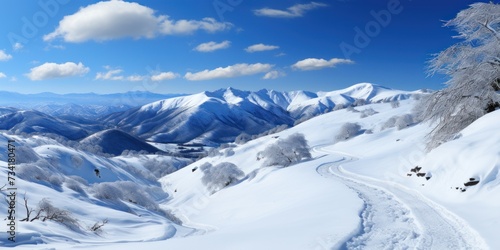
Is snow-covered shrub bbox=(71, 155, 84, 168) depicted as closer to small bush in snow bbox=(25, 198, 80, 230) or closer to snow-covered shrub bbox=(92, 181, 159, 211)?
snow-covered shrub bbox=(92, 181, 159, 211)

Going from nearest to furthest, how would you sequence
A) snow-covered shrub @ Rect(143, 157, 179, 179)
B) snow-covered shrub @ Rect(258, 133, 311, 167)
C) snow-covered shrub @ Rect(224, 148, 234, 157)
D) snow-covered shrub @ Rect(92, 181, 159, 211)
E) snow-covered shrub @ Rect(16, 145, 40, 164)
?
snow-covered shrub @ Rect(92, 181, 159, 211) < snow-covered shrub @ Rect(16, 145, 40, 164) < snow-covered shrub @ Rect(258, 133, 311, 167) < snow-covered shrub @ Rect(224, 148, 234, 157) < snow-covered shrub @ Rect(143, 157, 179, 179)

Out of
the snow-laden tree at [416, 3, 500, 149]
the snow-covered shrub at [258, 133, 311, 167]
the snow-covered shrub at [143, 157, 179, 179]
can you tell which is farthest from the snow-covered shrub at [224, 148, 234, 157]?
the snow-laden tree at [416, 3, 500, 149]

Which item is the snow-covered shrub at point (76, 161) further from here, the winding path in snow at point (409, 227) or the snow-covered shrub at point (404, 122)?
the winding path in snow at point (409, 227)

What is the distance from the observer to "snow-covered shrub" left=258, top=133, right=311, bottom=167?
7512 cm

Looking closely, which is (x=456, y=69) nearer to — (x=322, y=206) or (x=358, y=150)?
(x=322, y=206)

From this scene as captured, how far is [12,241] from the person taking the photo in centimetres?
1284

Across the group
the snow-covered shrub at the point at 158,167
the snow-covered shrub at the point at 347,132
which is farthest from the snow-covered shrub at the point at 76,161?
the snow-covered shrub at the point at 347,132

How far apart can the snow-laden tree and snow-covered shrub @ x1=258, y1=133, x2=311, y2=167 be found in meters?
47.5

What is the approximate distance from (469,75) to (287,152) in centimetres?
5162

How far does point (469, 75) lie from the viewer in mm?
26375

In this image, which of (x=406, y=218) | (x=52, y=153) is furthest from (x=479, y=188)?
(x=52, y=153)

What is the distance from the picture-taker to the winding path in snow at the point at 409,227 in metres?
12.0

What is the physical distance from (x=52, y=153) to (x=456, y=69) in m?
100

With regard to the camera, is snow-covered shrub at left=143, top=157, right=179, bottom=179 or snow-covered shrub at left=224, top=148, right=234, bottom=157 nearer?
snow-covered shrub at left=224, top=148, right=234, bottom=157
